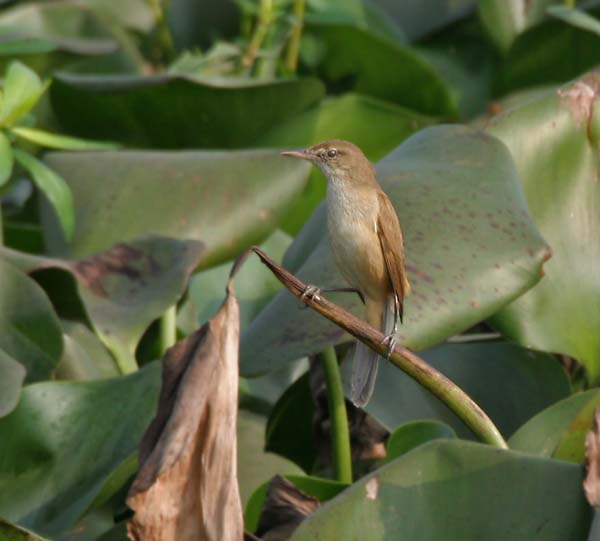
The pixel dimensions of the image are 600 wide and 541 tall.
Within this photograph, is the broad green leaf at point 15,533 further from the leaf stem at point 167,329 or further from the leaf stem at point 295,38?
the leaf stem at point 295,38

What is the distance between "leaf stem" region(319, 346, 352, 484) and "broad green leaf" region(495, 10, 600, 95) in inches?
92.0

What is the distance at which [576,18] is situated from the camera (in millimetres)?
4371

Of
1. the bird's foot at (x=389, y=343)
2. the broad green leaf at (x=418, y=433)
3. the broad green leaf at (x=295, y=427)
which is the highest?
the bird's foot at (x=389, y=343)

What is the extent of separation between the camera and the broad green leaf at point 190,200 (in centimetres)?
336

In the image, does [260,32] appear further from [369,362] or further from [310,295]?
[310,295]

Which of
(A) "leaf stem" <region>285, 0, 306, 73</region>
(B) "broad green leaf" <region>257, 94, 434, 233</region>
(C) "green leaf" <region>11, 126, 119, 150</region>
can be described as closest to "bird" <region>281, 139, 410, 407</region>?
(C) "green leaf" <region>11, 126, 119, 150</region>

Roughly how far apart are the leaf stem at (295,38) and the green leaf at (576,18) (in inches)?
28.7

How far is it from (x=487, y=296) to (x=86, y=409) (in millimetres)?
716

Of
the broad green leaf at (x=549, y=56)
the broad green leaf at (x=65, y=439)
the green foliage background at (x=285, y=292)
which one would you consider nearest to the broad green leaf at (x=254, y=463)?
the green foliage background at (x=285, y=292)

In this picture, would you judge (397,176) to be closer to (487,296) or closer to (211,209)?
(487,296)

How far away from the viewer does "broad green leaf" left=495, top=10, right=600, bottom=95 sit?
4852 mm

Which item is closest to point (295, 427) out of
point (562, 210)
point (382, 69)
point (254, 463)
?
point (254, 463)

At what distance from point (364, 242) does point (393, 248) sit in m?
0.06

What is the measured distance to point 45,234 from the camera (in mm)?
3529
